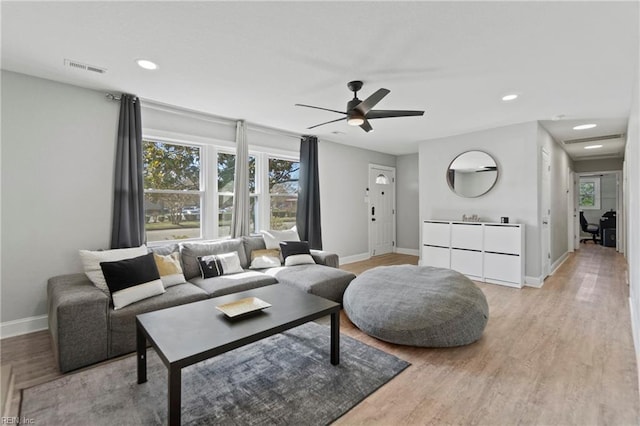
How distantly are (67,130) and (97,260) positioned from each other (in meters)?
1.44

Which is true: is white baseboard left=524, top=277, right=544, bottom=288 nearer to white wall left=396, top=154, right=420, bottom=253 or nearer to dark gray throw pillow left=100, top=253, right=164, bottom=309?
white wall left=396, top=154, right=420, bottom=253

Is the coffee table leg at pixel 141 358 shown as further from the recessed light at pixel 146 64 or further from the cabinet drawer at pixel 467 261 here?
the cabinet drawer at pixel 467 261

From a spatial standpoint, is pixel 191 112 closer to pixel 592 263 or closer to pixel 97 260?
pixel 97 260

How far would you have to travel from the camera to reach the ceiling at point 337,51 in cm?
194

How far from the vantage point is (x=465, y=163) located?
5.22 metres

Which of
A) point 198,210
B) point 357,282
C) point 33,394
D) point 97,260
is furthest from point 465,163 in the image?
point 33,394

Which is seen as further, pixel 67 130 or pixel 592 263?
pixel 592 263

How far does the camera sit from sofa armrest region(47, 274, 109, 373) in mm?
2234

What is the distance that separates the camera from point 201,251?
3.65 m

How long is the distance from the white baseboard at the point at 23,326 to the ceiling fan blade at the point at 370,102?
3751mm

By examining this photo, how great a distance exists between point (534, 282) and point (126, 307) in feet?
17.1

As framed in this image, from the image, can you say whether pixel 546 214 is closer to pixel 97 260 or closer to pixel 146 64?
pixel 146 64

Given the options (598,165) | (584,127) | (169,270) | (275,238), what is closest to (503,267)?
(584,127)

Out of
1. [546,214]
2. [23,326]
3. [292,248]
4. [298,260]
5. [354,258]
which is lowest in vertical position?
[23,326]
